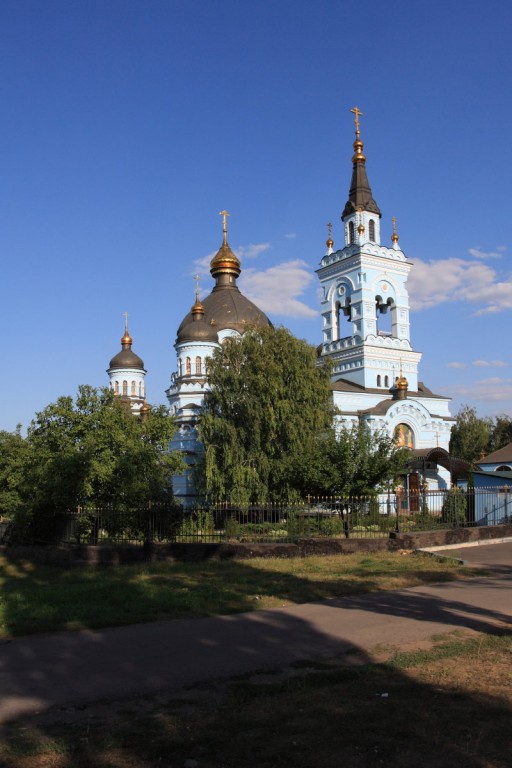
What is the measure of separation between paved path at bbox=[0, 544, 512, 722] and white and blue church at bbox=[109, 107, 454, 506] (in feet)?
88.6

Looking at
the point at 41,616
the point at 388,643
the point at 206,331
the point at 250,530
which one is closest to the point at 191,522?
the point at 250,530

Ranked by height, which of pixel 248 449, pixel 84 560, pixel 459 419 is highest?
pixel 459 419

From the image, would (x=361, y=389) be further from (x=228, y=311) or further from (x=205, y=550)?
(x=205, y=550)

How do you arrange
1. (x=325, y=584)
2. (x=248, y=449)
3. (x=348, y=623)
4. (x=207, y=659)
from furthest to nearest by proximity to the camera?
(x=248, y=449), (x=325, y=584), (x=348, y=623), (x=207, y=659)

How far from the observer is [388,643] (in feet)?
23.8

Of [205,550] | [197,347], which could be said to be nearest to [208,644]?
[205,550]

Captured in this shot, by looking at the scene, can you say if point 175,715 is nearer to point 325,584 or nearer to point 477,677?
point 477,677

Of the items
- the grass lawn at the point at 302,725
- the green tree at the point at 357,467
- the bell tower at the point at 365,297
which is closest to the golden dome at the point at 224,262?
the bell tower at the point at 365,297

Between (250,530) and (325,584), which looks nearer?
(325,584)

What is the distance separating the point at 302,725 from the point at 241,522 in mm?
14966

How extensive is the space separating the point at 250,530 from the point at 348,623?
10.6m

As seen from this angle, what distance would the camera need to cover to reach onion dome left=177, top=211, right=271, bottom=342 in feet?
152

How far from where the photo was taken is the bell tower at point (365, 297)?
43.0 metres

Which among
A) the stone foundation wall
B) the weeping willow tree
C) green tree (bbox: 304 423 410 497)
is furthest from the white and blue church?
the stone foundation wall
